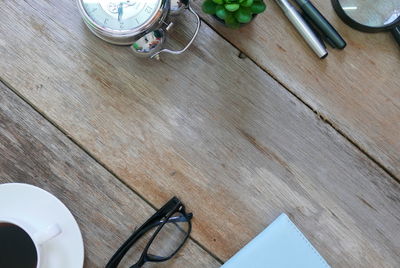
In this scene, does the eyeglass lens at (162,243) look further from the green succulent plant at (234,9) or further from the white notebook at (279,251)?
the green succulent plant at (234,9)

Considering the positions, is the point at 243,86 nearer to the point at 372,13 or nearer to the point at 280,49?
the point at 280,49

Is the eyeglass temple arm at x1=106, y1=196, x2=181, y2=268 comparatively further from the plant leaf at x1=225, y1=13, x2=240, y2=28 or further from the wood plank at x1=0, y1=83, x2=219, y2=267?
the plant leaf at x1=225, y1=13, x2=240, y2=28

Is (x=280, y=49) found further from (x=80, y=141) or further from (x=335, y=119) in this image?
(x=80, y=141)

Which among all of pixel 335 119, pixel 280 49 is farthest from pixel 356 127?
pixel 280 49

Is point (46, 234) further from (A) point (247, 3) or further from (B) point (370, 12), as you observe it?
(B) point (370, 12)

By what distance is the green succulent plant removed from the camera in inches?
20.1

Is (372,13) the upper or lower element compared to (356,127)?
upper

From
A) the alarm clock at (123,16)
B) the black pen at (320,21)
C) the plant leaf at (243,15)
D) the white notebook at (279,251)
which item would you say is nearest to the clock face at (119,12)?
the alarm clock at (123,16)

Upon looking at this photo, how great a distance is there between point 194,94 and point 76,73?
0.16 meters

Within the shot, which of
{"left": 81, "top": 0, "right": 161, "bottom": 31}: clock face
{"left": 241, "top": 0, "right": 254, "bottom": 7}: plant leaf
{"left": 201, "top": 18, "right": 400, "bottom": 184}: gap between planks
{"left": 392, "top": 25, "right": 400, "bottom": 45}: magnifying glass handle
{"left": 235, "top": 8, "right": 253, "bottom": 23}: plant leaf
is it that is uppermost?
{"left": 241, "top": 0, "right": 254, "bottom": 7}: plant leaf

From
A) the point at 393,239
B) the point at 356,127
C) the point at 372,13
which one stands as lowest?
the point at 393,239

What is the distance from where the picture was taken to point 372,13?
1.92 ft

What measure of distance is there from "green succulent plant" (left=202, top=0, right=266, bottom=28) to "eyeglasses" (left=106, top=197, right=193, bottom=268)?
25cm

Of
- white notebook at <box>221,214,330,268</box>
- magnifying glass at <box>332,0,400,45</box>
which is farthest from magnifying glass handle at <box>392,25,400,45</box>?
white notebook at <box>221,214,330,268</box>
